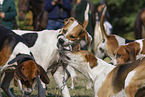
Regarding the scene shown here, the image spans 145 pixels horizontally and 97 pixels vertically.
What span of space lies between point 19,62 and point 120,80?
1493mm

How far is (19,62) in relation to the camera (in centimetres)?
493

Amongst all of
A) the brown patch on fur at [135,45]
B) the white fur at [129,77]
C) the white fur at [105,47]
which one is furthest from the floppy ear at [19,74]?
the white fur at [105,47]

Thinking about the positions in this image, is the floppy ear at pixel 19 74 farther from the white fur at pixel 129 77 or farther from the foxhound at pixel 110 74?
the white fur at pixel 129 77

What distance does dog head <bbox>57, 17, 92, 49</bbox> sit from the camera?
230 inches

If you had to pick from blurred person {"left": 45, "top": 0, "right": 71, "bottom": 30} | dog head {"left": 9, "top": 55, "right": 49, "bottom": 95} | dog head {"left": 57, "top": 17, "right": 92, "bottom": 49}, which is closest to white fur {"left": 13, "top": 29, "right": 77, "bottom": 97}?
dog head {"left": 57, "top": 17, "right": 92, "bottom": 49}

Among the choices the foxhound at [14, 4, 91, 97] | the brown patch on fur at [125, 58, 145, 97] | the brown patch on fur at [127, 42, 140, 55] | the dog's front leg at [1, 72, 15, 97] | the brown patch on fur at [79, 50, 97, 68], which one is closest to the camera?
the brown patch on fur at [125, 58, 145, 97]

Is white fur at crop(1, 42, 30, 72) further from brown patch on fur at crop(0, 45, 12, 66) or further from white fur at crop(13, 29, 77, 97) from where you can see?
white fur at crop(13, 29, 77, 97)

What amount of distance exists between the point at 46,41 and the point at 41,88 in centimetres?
82

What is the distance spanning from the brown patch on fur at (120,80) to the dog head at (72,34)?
1.09 meters

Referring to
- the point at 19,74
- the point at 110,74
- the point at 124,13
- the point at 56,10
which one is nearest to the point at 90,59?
the point at 110,74

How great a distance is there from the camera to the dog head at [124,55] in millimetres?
7059

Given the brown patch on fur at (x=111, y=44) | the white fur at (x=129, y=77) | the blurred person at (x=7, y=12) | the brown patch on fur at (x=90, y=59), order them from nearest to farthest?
the white fur at (x=129, y=77) < the brown patch on fur at (x=90, y=59) < the blurred person at (x=7, y=12) < the brown patch on fur at (x=111, y=44)

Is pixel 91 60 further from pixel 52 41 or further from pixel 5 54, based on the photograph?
pixel 5 54

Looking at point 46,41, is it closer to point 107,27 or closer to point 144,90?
point 144,90
